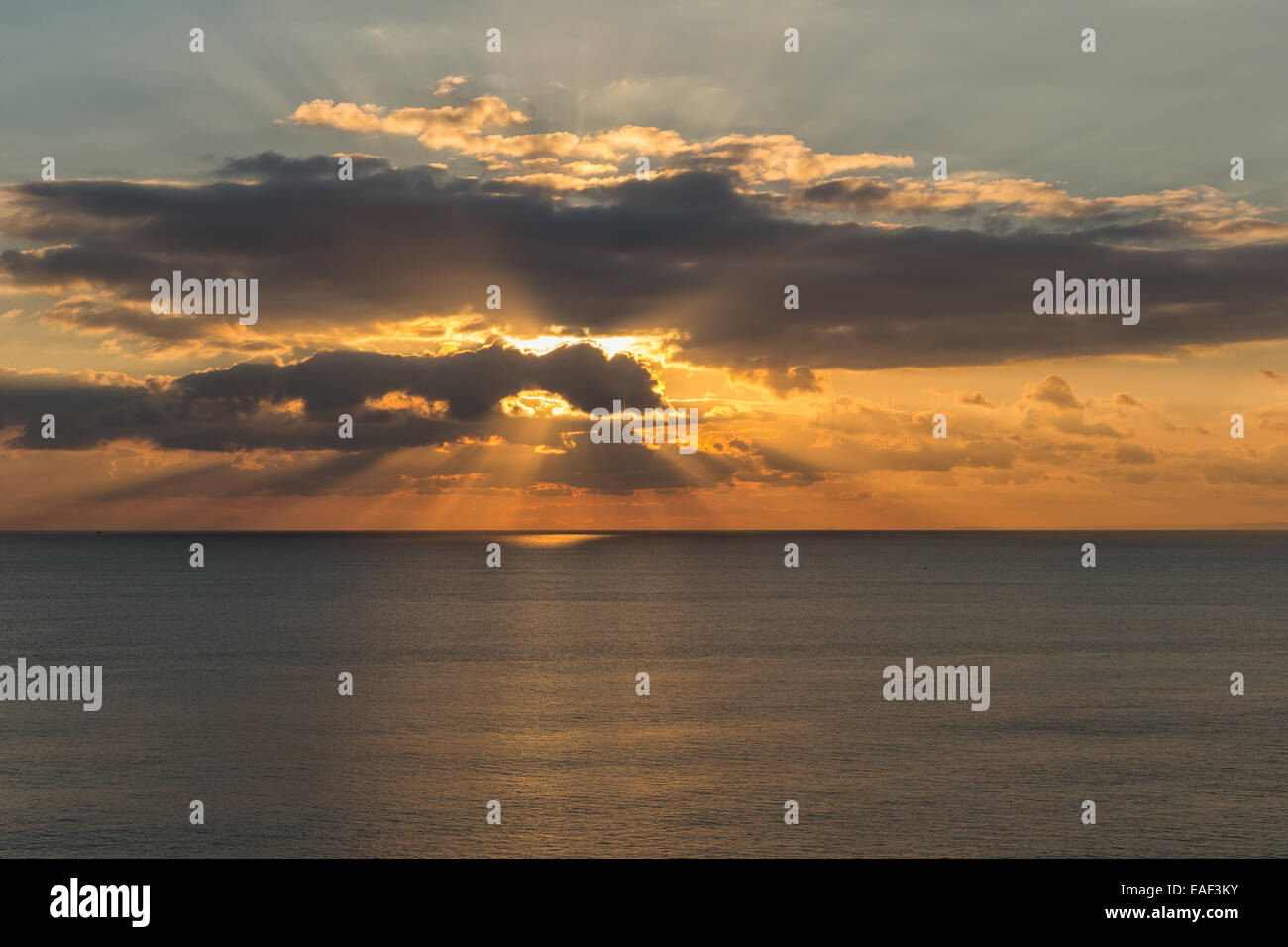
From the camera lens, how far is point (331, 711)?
98438 millimetres

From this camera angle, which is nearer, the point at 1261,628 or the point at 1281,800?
the point at 1281,800

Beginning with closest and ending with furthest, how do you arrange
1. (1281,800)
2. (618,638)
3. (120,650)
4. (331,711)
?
(1281,800) → (331,711) → (120,650) → (618,638)
